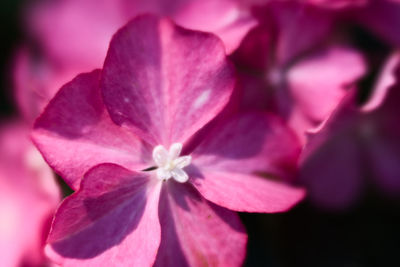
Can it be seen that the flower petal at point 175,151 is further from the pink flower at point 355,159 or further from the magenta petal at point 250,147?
the pink flower at point 355,159

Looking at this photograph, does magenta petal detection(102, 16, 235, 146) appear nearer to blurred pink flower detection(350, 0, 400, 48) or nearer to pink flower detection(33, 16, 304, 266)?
pink flower detection(33, 16, 304, 266)

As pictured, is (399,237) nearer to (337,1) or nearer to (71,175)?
(337,1)

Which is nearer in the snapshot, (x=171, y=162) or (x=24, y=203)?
(x=171, y=162)

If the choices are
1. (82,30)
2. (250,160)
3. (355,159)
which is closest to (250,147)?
(250,160)

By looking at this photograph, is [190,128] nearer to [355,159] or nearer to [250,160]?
[250,160]

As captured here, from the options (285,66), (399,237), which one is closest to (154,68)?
(285,66)

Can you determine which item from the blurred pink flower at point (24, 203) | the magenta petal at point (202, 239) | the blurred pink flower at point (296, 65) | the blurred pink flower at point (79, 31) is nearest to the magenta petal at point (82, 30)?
the blurred pink flower at point (79, 31)
